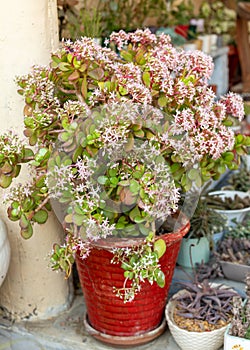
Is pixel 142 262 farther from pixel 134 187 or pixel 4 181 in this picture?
pixel 4 181

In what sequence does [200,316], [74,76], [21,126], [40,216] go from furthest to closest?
[21,126]
[200,316]
[40,216]
[74,76]

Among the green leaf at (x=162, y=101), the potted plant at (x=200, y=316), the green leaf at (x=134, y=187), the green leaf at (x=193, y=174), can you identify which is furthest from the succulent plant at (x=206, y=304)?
the green leaf at (x=162, y=101)

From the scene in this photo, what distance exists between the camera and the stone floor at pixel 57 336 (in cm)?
212

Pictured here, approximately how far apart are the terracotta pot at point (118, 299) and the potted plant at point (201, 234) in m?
0.51

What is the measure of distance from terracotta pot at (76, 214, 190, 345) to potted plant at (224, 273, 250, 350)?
0.94 feet

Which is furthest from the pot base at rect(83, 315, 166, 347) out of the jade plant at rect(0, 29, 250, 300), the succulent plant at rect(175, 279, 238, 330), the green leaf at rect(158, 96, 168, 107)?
the green leaf at rect(158, 96, 168, 107)

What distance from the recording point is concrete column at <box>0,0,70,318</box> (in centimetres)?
204

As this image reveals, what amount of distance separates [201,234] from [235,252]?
0.18m

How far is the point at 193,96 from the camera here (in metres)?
1.93

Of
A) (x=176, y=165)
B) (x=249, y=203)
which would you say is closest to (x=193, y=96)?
(x=176, y=165)

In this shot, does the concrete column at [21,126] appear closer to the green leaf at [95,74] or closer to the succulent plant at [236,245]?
the green leaf at [95,74]

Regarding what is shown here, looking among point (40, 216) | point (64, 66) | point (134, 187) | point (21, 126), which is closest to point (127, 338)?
point (40, 216)

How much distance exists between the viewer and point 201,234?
256 centimetres

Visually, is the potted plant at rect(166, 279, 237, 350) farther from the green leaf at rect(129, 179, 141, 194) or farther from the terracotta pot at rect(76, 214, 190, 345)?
the green leaf at rect(129, 179, 141, 194)
